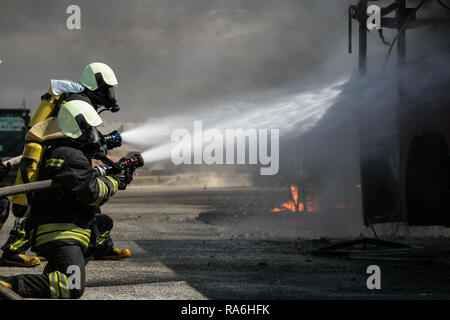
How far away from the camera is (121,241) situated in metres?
9.27

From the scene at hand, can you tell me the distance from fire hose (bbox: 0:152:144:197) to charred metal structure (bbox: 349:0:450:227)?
491cm

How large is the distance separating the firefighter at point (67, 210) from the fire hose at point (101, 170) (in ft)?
0.34

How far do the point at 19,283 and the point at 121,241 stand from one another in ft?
16.3

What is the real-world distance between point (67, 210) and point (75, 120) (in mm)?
727

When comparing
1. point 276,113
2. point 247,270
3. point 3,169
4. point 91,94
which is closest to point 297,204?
point 276,113

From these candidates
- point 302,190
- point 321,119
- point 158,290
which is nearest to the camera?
point 158,290

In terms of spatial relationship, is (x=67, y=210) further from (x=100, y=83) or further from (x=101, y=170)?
(x=100, y=83)

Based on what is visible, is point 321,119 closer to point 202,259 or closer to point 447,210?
point 447,210

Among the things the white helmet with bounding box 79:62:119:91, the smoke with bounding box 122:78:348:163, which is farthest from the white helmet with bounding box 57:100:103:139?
the smoke with bounding box 122:78:348:163

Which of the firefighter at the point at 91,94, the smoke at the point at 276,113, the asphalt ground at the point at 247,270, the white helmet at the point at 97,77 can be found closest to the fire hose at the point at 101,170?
the firefighter at the point at 91,94

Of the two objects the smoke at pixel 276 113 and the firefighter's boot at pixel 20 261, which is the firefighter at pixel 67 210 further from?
the smoke at pixel 276 113

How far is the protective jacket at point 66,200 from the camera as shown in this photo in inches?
176

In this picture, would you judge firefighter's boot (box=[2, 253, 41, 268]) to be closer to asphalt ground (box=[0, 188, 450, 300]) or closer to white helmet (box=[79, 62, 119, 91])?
asphalt ground (box=[0, 188, 450, 300])

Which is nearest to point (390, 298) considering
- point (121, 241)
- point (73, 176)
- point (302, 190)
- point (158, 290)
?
point (158, 290)
